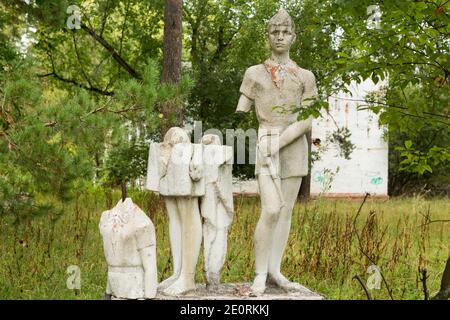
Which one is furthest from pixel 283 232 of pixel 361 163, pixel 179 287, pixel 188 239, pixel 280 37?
pixel 361 163

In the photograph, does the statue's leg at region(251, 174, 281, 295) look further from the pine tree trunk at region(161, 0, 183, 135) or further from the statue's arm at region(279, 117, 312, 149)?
the pine tree trunk at region(161, 0, 183, 135)

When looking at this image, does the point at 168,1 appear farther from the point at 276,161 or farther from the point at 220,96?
the point at 276,161

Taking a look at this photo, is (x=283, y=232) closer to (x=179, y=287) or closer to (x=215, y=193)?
(x=215, y=193)

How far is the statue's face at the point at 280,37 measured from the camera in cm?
630

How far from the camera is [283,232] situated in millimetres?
6352

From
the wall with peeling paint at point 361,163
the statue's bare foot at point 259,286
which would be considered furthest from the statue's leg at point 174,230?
the wall with peeling paint at point 361,163

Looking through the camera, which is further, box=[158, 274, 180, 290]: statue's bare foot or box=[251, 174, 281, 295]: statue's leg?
box=[251, 174, 281, 295]: statue's leg

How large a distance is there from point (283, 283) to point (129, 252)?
1483mm

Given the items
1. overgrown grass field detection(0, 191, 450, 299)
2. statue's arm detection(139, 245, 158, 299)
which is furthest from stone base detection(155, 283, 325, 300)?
overgrown grass field detection(0, 191, 450, 299)

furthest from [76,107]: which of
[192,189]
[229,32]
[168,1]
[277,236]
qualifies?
[229,32]

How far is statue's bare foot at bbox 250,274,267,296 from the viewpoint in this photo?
6.03 m

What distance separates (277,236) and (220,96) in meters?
8.67

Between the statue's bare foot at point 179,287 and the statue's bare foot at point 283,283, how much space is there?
2.44 ft

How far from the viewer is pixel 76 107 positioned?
7.04 metres
